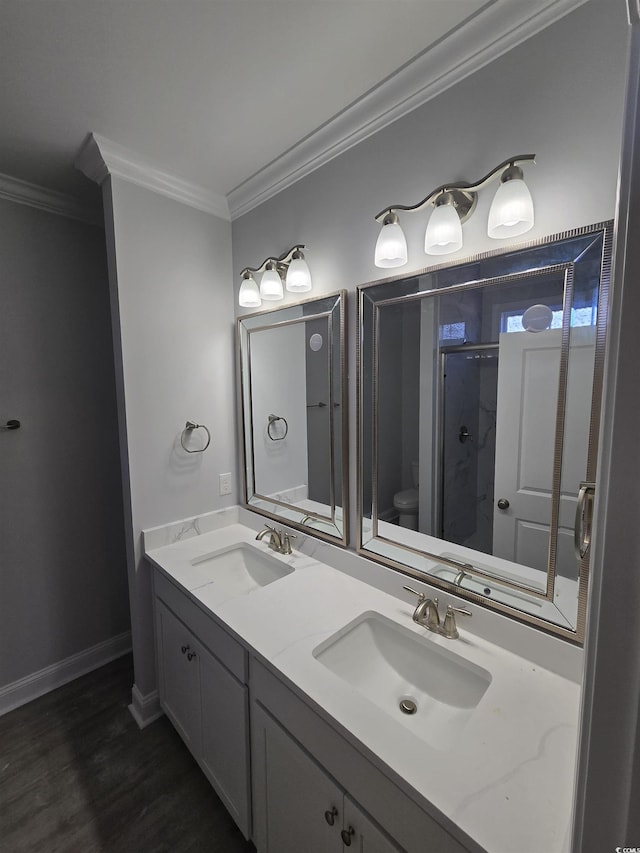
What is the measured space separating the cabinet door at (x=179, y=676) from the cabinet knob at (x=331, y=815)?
70 centimetres

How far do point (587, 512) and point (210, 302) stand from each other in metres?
1.75

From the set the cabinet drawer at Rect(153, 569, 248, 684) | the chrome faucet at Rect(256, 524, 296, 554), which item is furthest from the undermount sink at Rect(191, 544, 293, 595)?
the cabinet drawer at Rect(153, 569, 248, 684)

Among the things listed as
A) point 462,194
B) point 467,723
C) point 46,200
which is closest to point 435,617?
point 467,723

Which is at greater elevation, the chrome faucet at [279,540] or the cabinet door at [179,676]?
the chrome faucet at [279,540]

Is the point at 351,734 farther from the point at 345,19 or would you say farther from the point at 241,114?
the point at 241,114

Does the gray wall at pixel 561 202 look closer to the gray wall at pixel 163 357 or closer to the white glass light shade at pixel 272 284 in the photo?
the white glass light shade at pixel 272 284

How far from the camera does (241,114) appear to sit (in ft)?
4.35

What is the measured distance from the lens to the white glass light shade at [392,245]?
121 centimetres

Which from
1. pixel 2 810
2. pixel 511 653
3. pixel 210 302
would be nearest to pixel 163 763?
pixel 2 810

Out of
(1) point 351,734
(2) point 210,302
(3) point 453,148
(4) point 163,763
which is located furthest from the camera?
(2) point 210,302

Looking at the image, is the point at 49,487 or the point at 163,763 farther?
the point at 49,487

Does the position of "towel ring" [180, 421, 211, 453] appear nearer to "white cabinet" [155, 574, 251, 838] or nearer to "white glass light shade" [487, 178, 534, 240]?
"white cabinet" [155, 574, 251, 838]

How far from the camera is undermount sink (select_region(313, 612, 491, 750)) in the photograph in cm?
101

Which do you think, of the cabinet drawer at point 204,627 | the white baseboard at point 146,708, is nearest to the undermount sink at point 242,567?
the cabinet drawer at point 204,627
